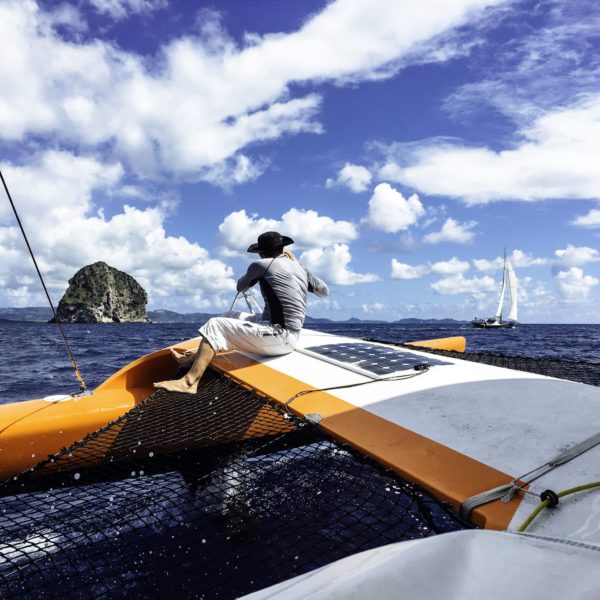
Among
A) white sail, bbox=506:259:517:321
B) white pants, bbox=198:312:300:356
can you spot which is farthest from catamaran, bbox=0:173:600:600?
white sail, bbox=506:259:517:321

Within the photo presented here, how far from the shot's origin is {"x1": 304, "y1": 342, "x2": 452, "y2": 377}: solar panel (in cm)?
391

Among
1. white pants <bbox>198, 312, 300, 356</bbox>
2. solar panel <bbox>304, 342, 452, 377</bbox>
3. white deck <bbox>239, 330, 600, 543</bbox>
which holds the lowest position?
white deck <bbox>239, 330, 600, 543</bbox>

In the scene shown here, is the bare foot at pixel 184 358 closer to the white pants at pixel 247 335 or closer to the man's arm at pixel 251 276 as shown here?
the white pants at pixel 247 335

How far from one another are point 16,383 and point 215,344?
6.86 m

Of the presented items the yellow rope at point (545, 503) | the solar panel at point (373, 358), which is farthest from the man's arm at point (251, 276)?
the yellow rope at point (545, 503)

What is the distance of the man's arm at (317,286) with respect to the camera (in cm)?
478

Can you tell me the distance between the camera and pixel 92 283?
103000 mm

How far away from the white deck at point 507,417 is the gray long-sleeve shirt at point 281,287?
2.23 ft

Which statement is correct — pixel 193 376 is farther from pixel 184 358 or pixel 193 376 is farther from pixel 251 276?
pixel 251 276

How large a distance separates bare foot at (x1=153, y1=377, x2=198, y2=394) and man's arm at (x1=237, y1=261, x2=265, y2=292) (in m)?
1.04

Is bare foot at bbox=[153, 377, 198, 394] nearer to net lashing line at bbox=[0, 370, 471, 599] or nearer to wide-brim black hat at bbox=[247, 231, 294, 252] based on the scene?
net lashing line at bbox=[0, 370, 471, 599]

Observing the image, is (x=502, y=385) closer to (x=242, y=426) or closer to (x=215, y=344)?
(x=242, y=426)

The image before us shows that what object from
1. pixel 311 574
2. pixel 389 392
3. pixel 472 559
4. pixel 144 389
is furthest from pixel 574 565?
pixel 144 389

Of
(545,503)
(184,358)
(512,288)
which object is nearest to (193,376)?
(184,358)
